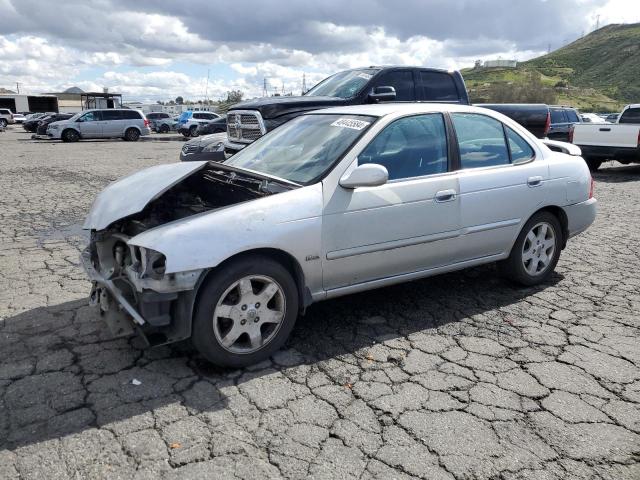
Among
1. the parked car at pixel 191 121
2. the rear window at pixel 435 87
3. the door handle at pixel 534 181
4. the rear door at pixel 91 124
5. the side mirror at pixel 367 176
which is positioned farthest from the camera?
the parked car at pixel 191 121

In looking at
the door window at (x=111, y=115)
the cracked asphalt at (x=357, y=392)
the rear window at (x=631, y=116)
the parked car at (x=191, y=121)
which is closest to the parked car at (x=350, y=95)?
the cracked asphalt at (x=357, y=392)

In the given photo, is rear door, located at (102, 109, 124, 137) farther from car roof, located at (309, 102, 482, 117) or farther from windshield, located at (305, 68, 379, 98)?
car roof, located at (309, 102, 482, 117)

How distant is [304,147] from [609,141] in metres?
11.5

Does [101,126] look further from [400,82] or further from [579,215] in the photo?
[579,215]

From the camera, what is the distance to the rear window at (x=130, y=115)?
28.1 meters

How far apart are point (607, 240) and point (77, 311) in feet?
20.5

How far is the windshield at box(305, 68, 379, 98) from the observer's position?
8.53m

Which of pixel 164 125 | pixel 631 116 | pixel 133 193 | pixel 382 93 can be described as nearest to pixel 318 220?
pixel 133 193

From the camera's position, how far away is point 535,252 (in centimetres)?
493

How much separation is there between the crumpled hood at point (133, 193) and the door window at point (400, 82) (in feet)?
17.8

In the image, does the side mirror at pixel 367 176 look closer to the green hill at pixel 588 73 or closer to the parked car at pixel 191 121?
the parked car at pixel 191 121

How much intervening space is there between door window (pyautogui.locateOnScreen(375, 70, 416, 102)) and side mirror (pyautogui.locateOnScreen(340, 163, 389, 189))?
5.29 metres

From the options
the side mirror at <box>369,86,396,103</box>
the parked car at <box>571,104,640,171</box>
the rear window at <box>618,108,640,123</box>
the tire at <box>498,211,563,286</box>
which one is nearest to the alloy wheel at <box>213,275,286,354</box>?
the tire at <box>498,211,563,286</box>

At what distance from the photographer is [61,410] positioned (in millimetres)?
2918
